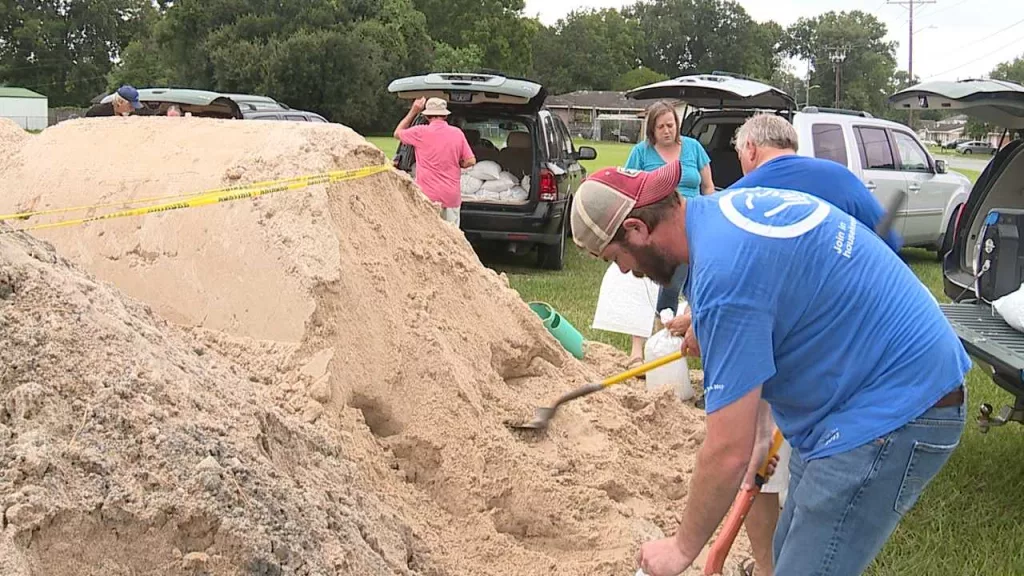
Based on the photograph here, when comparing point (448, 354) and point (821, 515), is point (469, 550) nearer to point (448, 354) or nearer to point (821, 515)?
point (448, 354)

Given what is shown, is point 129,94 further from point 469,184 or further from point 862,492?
point 862,492

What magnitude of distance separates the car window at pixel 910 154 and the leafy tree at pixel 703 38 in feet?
305

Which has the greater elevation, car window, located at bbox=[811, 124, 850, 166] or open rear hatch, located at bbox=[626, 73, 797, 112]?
open rear hatch, located at bbox=[626, 73, 797, 112]

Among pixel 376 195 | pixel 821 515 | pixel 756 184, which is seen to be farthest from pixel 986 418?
pixel 376 195

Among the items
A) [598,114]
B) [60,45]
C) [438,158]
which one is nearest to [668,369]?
[438,158]

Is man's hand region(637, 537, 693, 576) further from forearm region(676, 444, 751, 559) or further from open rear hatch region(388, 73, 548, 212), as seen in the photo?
open rear hatch region(388, 73, 548, 212)

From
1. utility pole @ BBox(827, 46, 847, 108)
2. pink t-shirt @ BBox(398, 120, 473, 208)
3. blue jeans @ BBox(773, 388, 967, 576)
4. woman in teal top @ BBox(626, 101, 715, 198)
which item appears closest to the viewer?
blue jeans @ BBox(773, 388, 967, 576)

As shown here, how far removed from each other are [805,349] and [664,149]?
4.52 m

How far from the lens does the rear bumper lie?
1026 cm

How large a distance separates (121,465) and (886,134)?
10915 mm

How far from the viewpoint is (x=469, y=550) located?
3.65 metres

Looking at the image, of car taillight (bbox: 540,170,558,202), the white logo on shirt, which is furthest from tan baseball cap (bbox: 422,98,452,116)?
the white logo on shirt

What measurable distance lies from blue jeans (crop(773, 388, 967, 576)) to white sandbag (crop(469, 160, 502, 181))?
28.1 feet

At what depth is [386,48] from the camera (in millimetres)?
56531
